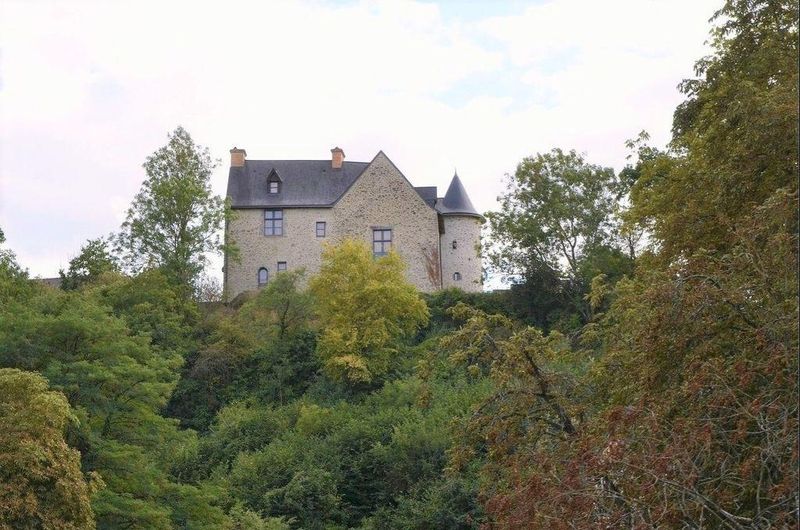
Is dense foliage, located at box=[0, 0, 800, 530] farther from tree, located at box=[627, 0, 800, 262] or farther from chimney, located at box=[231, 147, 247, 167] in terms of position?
chimney, located at box=[231, 147, 247, 167]

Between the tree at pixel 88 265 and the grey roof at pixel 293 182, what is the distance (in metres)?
6.69

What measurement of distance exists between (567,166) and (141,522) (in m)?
24.6

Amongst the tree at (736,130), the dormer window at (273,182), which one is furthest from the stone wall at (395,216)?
the tree at (736,130)

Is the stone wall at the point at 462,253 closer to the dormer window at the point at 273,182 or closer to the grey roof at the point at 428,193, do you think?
the grey roof at the point at 428,193

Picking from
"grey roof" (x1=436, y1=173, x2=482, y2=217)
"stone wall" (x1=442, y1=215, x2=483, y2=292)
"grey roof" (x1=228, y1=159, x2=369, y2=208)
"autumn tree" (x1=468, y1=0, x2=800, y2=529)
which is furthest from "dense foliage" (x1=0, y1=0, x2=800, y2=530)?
"grey roof" (x1=436, y1=173, x2=482, y2=217)

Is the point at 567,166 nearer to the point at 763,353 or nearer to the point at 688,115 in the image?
the point at 688,115

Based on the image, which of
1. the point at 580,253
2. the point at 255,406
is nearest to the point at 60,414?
the point at 255,406

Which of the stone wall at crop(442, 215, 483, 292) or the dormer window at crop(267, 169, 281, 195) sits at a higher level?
Answer: the dormer window at crop(267, 169, 281, 195)

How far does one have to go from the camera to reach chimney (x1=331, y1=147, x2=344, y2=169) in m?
51.2

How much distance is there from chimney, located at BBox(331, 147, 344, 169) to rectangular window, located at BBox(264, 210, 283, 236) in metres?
3.80

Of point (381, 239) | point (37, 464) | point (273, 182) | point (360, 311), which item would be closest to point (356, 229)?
point (381, 239)

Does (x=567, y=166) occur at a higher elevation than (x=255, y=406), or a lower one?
higher

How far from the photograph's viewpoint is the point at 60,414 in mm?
19625

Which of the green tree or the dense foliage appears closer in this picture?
the dense foliage
